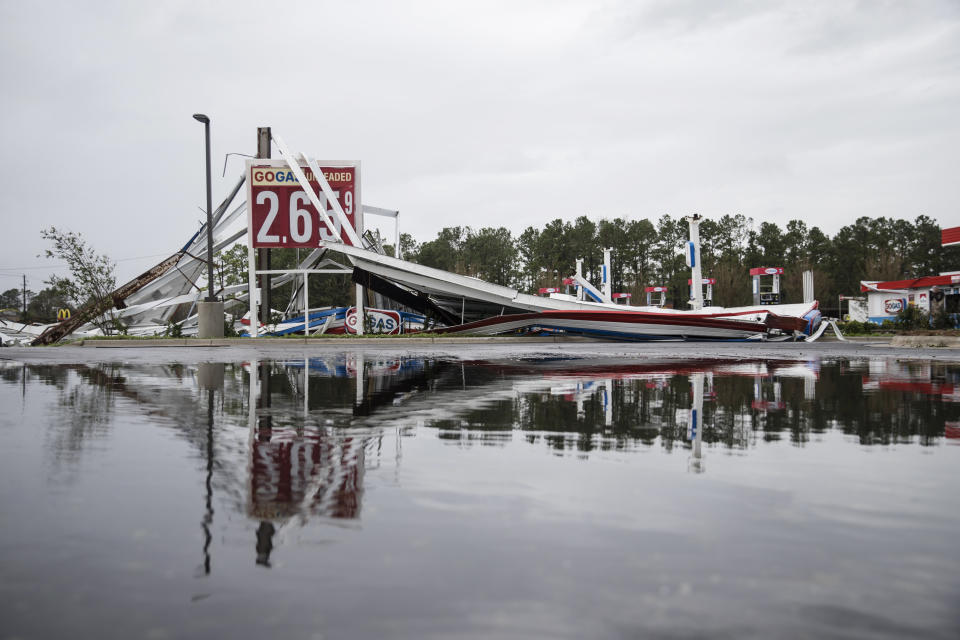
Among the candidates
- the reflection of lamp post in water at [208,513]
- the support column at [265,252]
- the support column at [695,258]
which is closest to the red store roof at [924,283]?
the support column at [695,258]

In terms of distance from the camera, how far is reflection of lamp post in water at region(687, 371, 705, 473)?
4.21 metres

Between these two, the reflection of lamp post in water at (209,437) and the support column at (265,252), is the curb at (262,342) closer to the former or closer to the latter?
the support column at (265,252)

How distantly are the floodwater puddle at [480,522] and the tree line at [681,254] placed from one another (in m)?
77.2

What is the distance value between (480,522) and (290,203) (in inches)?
1117

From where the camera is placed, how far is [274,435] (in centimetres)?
520

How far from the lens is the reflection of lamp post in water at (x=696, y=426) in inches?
166

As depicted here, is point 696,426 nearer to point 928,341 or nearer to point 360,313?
point 928,341

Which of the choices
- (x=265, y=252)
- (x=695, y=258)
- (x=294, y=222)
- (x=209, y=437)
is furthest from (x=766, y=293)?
(x=209, y=437)

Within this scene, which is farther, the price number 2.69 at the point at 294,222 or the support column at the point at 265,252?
the support column at the point at 265,252

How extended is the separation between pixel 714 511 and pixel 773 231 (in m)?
93.2

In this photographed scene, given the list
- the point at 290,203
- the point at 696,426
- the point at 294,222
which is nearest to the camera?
the point at 696,426

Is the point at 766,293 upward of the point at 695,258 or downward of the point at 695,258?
downward

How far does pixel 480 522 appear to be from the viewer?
118 inches

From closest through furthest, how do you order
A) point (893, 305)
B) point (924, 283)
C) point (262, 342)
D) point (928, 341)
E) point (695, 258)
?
point (928, 341) < point (262, 342) < point (695, 258) < point (924, 283) < point (893, 305)
